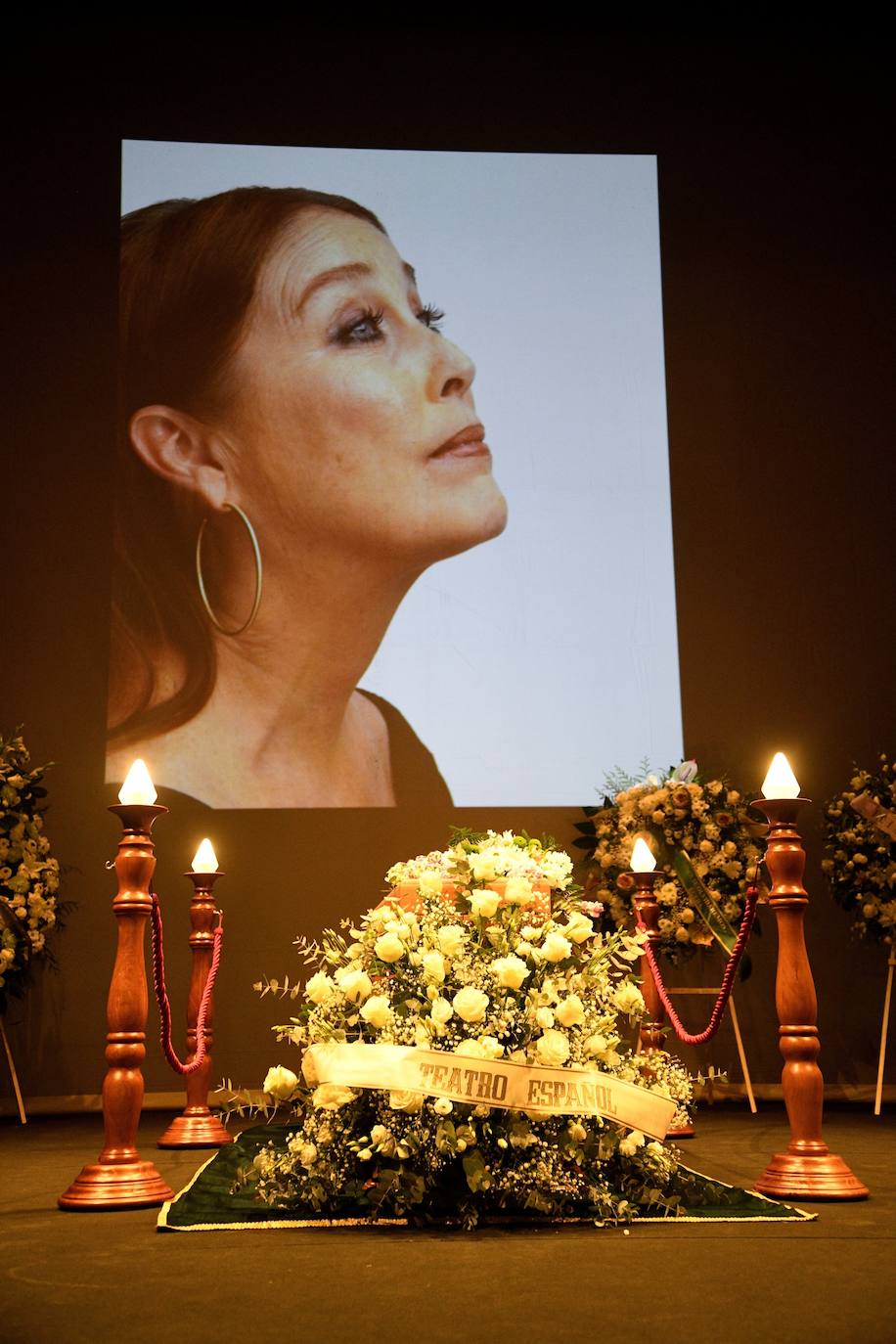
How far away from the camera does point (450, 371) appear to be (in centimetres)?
698

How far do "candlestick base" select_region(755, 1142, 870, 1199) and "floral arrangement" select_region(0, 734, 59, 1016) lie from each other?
365cm

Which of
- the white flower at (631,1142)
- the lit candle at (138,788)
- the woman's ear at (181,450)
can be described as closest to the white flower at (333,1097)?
the white flower at (631,1142)

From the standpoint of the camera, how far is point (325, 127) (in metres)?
7.27

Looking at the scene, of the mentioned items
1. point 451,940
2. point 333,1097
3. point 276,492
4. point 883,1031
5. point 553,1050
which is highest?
point 276,492

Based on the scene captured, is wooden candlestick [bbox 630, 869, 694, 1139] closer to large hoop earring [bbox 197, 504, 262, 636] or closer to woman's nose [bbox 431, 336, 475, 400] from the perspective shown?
large hoop earring [bbox 197, 504, 262, 636]

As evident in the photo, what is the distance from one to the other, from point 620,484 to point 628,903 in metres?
2.27

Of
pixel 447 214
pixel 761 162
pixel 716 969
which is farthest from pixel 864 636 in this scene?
pixel 447 214

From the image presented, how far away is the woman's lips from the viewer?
6.89 meters

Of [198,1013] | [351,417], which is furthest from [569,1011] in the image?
[351,417]

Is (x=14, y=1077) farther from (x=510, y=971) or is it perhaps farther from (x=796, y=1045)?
(x=796, y=1045)

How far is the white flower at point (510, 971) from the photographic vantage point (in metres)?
2.86

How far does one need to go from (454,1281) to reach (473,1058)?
62 cm

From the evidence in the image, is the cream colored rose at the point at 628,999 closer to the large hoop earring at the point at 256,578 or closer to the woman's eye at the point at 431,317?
the large hoop earring at the point at 256,578

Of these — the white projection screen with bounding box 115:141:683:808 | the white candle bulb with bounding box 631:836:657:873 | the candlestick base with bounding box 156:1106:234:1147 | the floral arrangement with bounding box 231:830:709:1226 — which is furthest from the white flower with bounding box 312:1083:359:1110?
the white projection screen with bounding box 115:141:683:808
